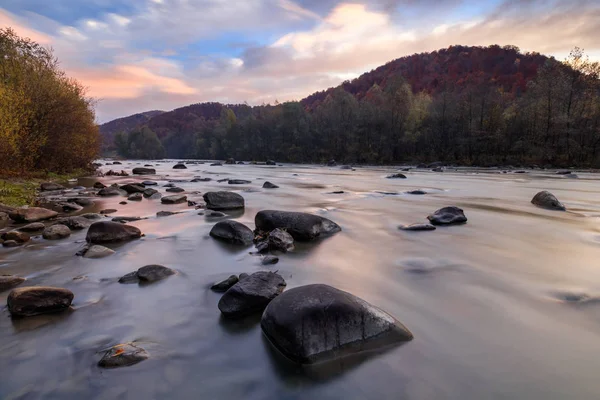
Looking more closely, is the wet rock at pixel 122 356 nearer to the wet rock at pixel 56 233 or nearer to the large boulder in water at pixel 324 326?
the large boulder in water at pixel 324 326

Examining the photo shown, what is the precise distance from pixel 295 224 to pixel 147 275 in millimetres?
3373

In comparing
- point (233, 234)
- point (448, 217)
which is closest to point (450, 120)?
point (448, 217)

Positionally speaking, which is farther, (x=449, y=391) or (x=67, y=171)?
(x=67, y=171)

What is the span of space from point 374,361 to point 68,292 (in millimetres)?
3792

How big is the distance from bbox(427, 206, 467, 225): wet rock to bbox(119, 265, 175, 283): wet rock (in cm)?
719

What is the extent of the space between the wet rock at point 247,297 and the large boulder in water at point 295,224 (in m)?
3.08

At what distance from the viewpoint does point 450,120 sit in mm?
56125

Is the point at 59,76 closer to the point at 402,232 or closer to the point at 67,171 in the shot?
the point at 67,171

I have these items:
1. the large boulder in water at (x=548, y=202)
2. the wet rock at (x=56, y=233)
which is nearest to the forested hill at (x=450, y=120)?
the large boulder in water at (x=548, y=202)

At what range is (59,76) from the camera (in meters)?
26.9

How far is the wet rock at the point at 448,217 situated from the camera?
30.1 feet

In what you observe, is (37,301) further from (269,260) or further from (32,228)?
(32,228)

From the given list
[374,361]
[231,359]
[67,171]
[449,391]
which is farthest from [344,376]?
[67,171]

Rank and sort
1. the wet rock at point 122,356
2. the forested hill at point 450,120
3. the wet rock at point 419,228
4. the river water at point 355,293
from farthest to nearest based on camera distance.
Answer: the forested hill at point 450,120
the wet rock at point 419,228
the wet rock at point 122,356
the river water at point 355,293
